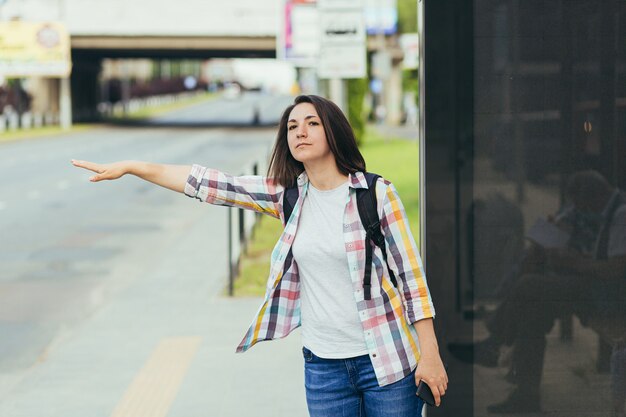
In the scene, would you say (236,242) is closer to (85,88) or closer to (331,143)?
(331,143)

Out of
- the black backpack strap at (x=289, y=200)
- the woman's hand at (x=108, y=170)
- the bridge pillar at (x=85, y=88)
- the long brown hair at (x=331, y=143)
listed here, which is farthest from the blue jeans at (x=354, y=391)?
the bridge pillar at (x=85, y=88)

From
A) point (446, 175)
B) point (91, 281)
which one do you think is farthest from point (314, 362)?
point (91, 281)

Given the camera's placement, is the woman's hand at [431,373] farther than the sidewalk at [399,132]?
No

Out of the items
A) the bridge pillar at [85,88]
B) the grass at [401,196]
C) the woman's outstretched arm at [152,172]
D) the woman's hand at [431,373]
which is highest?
the bridge pillar at [85,88]

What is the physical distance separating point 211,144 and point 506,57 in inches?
1479

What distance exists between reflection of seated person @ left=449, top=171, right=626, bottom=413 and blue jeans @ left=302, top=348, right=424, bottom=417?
74 centimetres

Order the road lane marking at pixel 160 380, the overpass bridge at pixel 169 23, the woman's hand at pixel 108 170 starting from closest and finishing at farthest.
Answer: the woman's hand at pixel 108 170, the road lane marking at pixel 160 380, the overpass bridge at pixel 169 23

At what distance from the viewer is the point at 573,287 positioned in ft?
13.7

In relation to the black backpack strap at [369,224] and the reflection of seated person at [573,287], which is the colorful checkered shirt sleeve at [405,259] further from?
the reflection of seated person at [573,287]

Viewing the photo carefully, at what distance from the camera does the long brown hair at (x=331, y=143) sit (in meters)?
3.50

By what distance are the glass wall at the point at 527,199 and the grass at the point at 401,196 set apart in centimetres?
608

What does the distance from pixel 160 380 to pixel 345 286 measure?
3.79 meters

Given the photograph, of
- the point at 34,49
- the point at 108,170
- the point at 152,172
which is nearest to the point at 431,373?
the point at 152,172

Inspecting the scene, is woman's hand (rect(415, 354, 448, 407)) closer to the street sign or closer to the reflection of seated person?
the reflection of seated person
